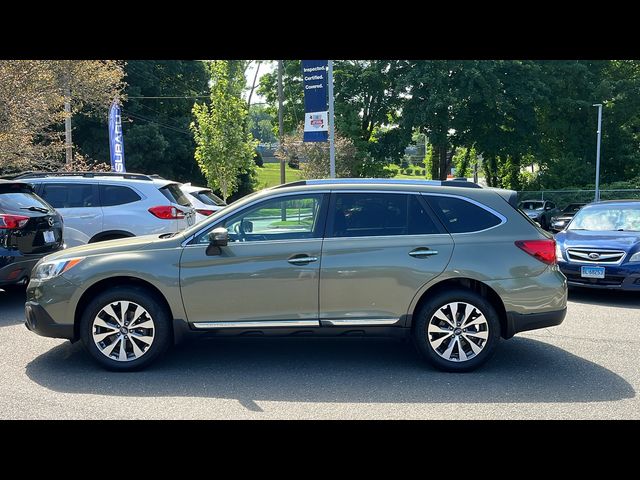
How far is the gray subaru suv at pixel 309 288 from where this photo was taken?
5.34 m

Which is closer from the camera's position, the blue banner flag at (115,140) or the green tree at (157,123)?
the blue banner flag at (115,140)

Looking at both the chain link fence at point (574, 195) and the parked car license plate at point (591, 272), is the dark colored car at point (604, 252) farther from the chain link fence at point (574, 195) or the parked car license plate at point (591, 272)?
the chain link fence at point (574, 195)

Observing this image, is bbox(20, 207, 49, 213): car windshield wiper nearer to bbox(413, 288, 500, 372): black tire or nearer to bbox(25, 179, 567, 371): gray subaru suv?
bbox(25, 179, 567, 371): gray subaru suv

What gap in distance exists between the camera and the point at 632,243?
8672 millimetres

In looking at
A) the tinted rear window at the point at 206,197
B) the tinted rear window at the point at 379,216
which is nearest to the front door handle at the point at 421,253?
the tinted rear window at the point at 379,216

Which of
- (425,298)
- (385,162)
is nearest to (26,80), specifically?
(425,298)

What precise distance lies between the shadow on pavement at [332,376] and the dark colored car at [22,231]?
185 centimetres

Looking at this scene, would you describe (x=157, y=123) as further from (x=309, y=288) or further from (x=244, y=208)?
(x=309, y=288)

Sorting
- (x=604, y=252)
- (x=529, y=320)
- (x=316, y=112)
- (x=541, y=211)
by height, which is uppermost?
(x=316, y=112)

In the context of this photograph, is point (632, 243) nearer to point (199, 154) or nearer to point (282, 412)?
point (282, 412)

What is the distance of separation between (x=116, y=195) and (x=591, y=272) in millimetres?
7898

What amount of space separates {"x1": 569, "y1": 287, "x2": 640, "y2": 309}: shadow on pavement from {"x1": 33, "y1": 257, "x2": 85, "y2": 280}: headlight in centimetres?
723

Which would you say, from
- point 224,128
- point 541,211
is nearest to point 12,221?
point 224,128

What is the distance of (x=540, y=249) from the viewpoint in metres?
5.43
